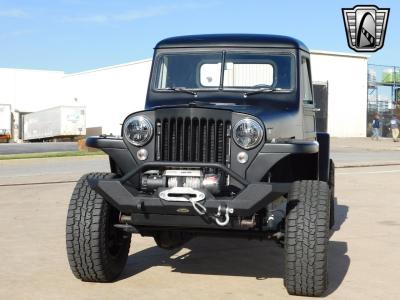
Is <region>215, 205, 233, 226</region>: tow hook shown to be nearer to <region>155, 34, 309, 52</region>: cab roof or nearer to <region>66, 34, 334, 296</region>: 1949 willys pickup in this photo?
<region>66, 34, 334, 296</region>: 1949 willys pickup

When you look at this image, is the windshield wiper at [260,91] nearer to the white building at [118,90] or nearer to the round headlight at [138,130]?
the round headlight at [138,130]

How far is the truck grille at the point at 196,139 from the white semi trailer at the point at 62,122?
44.7 meters

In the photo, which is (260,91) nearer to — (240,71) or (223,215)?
(240,71)

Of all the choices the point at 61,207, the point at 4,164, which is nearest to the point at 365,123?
the point at 4,164

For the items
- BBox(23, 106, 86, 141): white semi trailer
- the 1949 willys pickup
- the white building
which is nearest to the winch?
the 1949 willys pickup

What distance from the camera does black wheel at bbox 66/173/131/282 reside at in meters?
5.10

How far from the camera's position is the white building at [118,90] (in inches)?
1695

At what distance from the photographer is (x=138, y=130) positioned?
5.05m

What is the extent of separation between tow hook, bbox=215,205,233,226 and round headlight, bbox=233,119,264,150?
551 mm

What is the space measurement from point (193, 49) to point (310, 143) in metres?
1.88

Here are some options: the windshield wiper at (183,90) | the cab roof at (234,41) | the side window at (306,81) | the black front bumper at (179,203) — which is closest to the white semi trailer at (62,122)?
the cab roof at (234,41)

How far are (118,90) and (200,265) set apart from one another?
43308 millimetres

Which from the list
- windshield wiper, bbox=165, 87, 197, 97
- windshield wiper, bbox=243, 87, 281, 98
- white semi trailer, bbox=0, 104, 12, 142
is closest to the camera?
windshield wiper, bbox=243, 87, 281, 98

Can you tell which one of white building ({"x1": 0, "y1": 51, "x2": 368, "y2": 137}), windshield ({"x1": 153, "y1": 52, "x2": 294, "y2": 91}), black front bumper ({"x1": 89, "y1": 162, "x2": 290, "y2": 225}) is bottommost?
black front bumper ({"x1": 89, "y1": 162, "x2": 290, "y2": 225})
